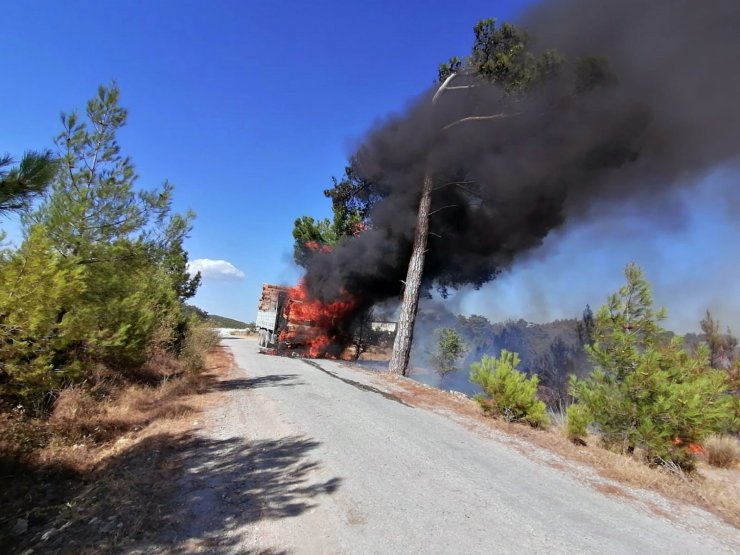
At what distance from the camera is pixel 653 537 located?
11.1ft

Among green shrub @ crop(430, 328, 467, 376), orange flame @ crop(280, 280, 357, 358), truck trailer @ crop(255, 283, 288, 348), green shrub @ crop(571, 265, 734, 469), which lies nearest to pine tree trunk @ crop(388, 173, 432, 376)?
orange flame @ crop(280, 280, 357, 358)

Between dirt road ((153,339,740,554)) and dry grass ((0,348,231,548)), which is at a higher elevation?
dirt road ((153,339,740,554))

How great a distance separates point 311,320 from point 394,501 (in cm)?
1624

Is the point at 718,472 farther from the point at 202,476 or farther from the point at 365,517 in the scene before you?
the point at 202,476

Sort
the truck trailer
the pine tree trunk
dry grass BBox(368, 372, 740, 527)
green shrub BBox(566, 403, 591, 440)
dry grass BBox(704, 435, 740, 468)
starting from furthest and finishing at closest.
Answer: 1. the truck trailer
2. the pine tree trunk
3. dry grass BBox(704, 435, 740, 468)
4. green shrub BBox(566, 403, 591, 440)
5. dry grass BBox(368, 372, 740, 527)

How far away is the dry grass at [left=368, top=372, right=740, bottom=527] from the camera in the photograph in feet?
14.7

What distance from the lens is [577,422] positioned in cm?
644

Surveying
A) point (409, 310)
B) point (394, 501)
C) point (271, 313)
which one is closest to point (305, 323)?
point (271, 313)

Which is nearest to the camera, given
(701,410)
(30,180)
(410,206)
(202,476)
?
(30,180)

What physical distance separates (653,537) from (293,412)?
16.5 feet

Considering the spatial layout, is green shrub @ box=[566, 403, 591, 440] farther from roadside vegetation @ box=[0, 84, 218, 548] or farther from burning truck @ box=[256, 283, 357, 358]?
burning truck @ box=[256, 283, 357, 358]

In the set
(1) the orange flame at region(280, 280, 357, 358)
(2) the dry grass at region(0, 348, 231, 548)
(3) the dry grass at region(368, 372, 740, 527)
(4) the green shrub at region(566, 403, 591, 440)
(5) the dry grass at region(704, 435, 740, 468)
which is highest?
(1) the orange flame at region(280, 280, 357, 358)

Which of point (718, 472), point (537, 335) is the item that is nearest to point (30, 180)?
point (718, 472)

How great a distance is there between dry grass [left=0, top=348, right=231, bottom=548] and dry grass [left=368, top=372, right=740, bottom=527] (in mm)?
4620
